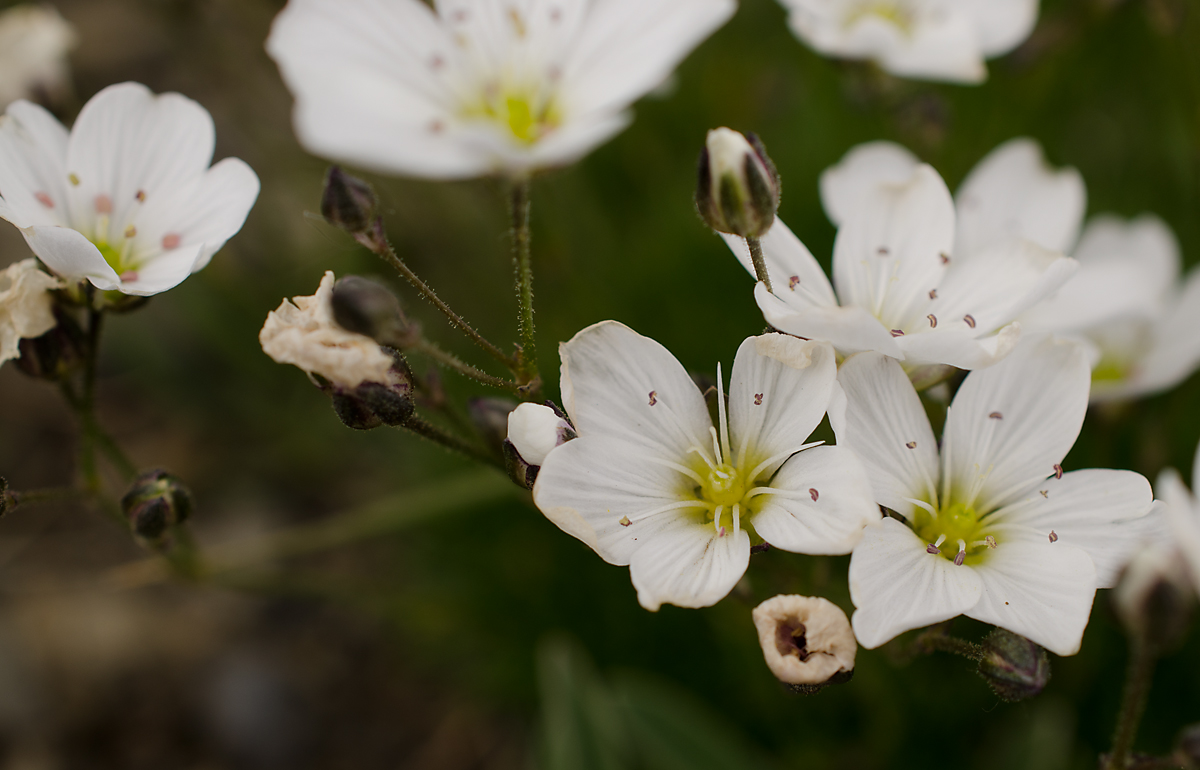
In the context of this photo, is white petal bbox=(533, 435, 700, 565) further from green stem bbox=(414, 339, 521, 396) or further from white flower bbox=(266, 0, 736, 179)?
white flower bbox=(266, 0, 736, 179)

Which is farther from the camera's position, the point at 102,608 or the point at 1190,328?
the point at 102,608

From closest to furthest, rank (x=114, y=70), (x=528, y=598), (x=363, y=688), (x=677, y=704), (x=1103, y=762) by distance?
(x=1103, y=762) → (x=677, y=704) → (x=528, y=598) → (x=363, y=688) → (x=114, y=70)

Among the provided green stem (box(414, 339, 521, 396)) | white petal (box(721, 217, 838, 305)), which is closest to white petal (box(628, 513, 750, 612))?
green stem (box(414, 339, 521, 396))

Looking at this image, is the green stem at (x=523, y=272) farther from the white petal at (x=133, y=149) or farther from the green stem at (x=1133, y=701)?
the green stem at (x=1133, y=701)

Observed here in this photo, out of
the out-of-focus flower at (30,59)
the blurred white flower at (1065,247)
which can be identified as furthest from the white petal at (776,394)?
the out-of-focus flower at (30,59)

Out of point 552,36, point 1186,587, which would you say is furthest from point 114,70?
point 1186,587

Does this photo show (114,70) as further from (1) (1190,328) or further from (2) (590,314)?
(1) (1190,328)

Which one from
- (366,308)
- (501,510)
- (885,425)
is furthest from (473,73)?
(501,510)
